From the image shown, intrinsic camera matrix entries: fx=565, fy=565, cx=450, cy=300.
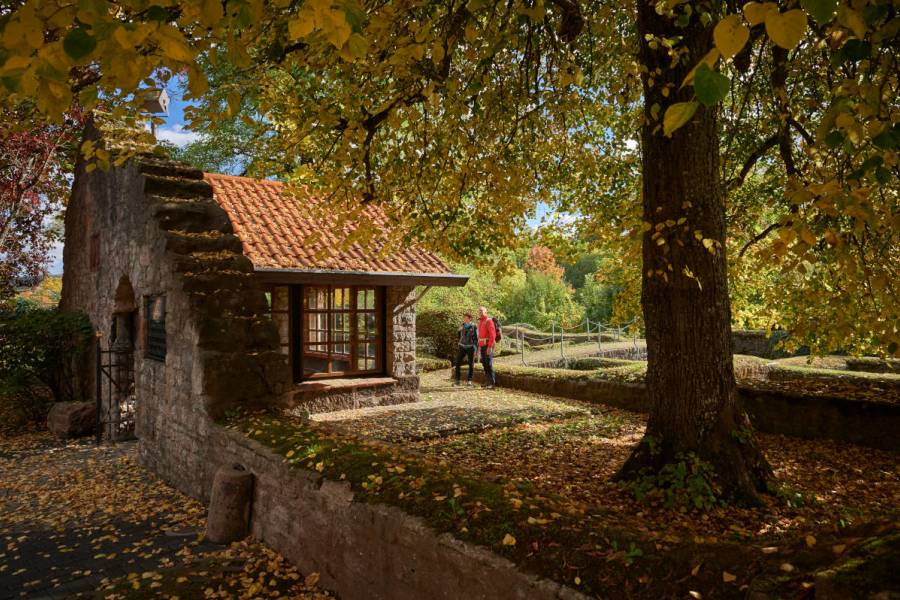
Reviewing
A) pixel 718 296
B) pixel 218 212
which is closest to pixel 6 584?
pixel 218 212

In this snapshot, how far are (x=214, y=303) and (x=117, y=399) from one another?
5.02m

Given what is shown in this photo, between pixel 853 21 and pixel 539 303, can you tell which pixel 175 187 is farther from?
pixel 539 303

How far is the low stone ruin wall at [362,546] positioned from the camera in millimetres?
2850

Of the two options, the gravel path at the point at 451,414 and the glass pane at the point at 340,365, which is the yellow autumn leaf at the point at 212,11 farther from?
the glass pane at the point at 340,365

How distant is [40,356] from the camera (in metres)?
10.9

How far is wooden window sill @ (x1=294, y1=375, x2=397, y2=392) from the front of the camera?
33.7ft

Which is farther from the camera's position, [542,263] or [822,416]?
[542,263]

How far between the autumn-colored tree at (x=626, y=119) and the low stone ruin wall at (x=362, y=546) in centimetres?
221

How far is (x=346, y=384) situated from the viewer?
35.2 feet

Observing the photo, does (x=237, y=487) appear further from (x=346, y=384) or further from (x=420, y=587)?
(x=346, y=384)

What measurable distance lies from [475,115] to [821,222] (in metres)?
4.18

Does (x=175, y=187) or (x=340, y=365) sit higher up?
(x=175, y=187)

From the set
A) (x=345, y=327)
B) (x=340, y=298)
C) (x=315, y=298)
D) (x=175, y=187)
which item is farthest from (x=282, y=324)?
(x=175, y=187)

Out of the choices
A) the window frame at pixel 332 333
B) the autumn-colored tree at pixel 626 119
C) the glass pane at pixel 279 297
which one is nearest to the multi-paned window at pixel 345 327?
the window frame at pixel 332 333
